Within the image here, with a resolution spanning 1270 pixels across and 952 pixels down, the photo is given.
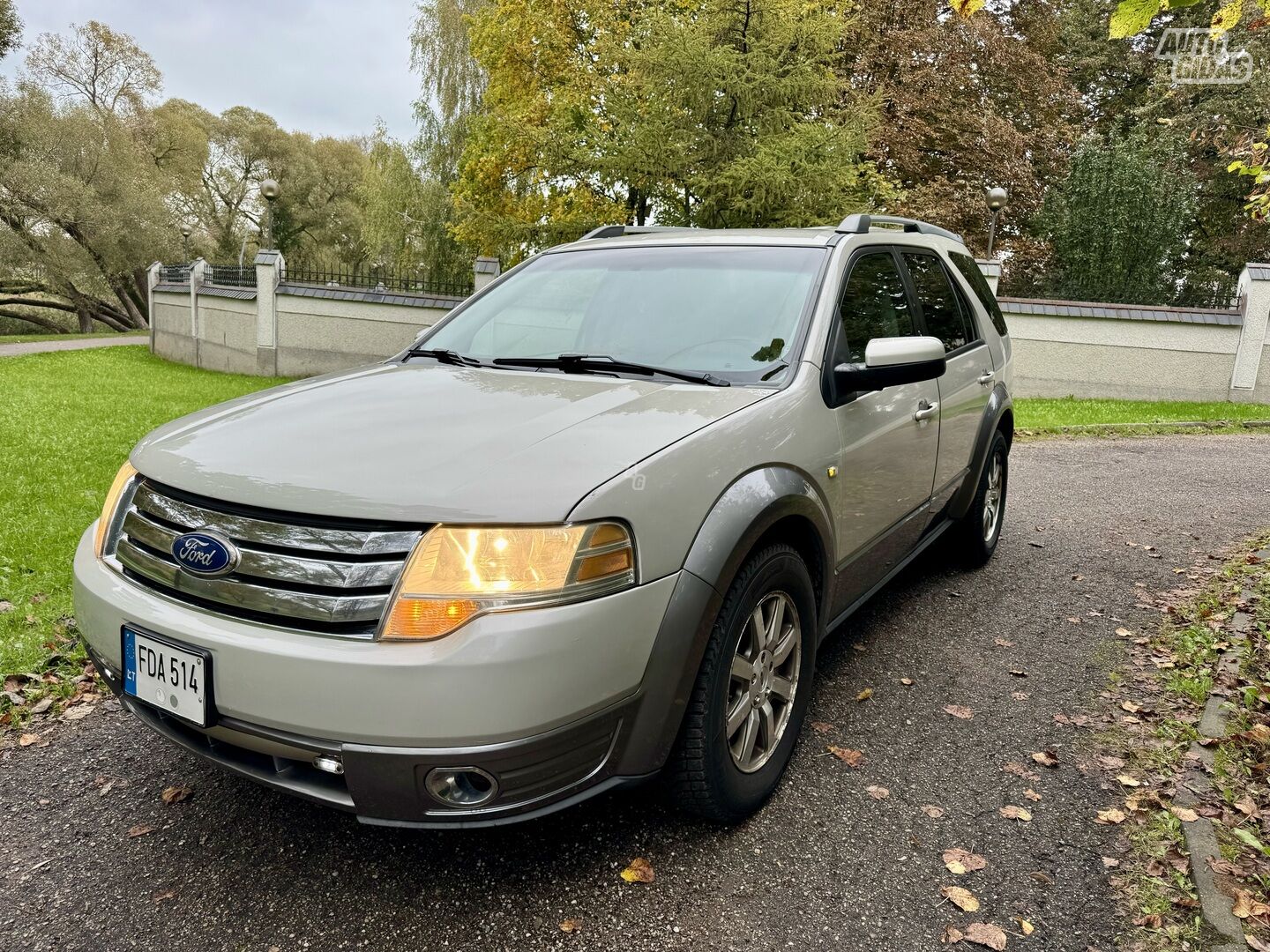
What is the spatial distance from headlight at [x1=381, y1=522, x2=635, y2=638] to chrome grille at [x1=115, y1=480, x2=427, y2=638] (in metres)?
0.05

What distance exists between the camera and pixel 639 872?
2451 mm

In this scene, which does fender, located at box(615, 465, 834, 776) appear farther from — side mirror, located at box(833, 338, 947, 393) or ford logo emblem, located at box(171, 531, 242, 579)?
ford logo emblem, located at box(171, 531, 242, 579)

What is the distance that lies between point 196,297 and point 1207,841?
73.9ft

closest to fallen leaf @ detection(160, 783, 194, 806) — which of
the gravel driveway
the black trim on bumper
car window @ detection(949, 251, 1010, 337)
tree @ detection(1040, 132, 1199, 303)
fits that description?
the gravel driveway

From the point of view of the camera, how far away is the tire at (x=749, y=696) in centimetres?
235

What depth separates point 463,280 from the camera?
84.3 feet

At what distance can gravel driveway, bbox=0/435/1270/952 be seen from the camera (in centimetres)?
223

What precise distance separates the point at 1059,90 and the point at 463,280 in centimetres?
1697

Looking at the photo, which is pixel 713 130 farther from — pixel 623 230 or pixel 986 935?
pixel 986 935

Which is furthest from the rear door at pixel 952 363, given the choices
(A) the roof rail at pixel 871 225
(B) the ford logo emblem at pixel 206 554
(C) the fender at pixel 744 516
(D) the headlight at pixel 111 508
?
(D) the headlight at pixel 111 508

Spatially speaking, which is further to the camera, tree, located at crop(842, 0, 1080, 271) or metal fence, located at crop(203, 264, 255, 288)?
tree, located at crop(842, 0, 1080, 271)

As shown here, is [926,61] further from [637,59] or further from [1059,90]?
[637,59]

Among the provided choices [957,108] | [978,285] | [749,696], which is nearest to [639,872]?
[749,696]

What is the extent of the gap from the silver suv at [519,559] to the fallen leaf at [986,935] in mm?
666
